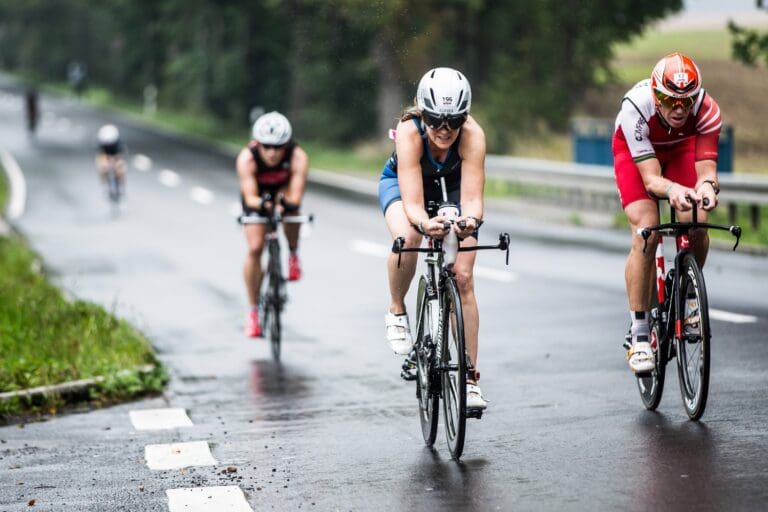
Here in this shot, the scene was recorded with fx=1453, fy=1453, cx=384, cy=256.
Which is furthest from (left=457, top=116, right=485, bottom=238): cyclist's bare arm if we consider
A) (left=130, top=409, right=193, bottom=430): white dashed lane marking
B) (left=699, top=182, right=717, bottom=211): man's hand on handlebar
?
(left=130, top=409, right=193, bottom=430): white dashed lane marking

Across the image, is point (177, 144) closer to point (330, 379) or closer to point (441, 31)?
point (441, 31)

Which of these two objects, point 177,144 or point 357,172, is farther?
point 177,144

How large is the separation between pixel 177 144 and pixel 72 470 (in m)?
41.9

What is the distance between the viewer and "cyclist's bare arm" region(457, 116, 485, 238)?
Answer: 718 cm

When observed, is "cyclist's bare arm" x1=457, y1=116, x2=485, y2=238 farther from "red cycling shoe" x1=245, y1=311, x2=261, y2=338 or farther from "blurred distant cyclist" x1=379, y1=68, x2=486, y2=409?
"red cycling shoe" x1=245, y1=311, x2=261, y2=338

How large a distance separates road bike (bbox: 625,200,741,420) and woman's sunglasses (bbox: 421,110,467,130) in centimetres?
123

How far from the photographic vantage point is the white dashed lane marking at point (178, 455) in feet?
23.7

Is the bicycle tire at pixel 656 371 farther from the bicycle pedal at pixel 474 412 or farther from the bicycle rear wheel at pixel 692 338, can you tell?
the bicycle pedal at pixel 474 412

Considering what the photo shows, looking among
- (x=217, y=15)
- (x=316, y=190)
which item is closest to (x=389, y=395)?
(x=316, y=190)

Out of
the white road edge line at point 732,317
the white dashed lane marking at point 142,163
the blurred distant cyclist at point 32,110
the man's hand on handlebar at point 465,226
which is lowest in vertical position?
the white road edge line at point 732,317

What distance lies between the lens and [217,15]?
59.2 m

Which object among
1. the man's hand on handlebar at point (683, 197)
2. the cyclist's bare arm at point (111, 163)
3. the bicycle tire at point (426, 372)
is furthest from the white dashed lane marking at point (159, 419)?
the cyclist's bare arm at point (111, 163)

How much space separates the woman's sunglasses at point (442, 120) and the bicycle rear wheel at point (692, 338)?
144 cm

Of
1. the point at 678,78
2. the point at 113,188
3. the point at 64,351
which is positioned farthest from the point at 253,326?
the point at 113,188
